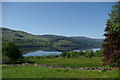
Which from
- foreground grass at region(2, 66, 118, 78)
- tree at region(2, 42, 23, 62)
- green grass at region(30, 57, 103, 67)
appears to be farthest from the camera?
tree at region(2, 42, 23, 62)

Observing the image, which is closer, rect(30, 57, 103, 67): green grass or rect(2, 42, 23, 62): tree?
A: rect(30, 57, 103, 67): green grass

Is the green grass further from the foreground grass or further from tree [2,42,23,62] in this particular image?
the foreground grass

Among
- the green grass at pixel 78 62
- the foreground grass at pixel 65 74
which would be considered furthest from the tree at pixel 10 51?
the foreground grass at pixel 65 74

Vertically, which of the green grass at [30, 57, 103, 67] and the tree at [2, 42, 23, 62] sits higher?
the tree at [2, 42, 23, 62]

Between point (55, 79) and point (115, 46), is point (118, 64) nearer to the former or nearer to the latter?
point (115, 46)

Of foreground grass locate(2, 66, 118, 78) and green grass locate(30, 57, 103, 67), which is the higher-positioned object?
foreground grass locate(2, 66, 118, 78)

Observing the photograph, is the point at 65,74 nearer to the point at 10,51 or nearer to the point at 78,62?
the point at 78,62

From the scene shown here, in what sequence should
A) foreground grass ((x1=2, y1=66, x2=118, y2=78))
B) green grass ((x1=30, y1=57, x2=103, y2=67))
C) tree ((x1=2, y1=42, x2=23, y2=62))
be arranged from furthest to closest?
tree ((x1=2, y1=42, x2=23, y2=62)), green grass ((x1=30, y1=57, x2=103, y2=67)), foreground grass ((x1=2, y1=66, x2=118, y2=78))

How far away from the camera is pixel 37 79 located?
17062mm

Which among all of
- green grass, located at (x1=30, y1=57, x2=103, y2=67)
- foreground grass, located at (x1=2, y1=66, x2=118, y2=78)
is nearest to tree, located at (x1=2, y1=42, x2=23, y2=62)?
green grass, located at (x1=30, y1=57, x2=103, y2=67)

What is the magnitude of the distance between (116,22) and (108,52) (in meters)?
9.35

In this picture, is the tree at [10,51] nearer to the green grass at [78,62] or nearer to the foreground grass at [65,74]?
the green grass at [78,62]

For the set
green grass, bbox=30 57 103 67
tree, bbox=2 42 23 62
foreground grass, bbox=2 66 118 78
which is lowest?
green grass, bbox=30 57 103 67

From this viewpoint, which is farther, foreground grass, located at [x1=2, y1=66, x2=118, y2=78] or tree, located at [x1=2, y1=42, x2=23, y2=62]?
tree, located at [x1=2, y1=42, x2=23, y2=62]
